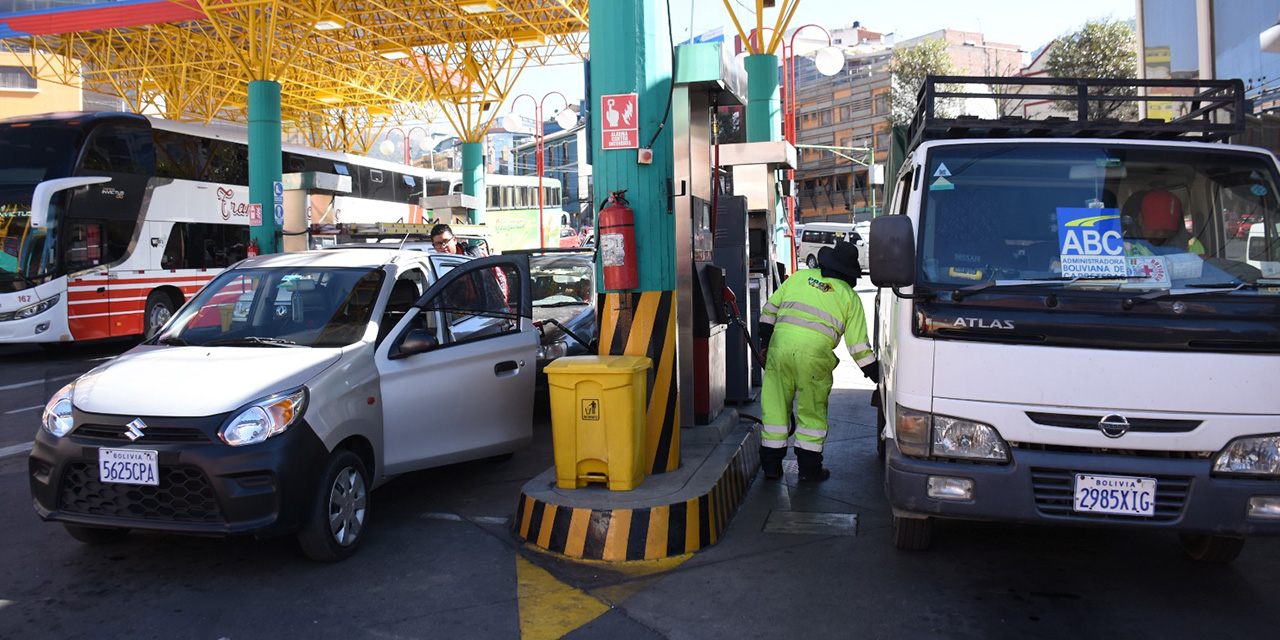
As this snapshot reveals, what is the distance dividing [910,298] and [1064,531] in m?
2.13

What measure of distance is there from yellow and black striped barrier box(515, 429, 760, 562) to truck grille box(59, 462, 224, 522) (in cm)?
167

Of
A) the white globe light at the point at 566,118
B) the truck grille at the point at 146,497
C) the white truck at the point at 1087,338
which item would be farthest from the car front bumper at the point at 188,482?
the white globe light at the point at 566,118

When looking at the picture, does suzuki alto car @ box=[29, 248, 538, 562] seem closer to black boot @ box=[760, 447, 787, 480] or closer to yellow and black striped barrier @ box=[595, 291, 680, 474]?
yellow and black striped barrier @ box=[595, 291, 680, 474]

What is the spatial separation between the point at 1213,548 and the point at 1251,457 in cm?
104

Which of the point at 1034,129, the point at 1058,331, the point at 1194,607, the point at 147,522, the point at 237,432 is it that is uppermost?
the point at 1034,129

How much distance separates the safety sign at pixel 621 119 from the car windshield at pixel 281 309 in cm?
175

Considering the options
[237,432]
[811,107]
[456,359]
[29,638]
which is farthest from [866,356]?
[811,107]

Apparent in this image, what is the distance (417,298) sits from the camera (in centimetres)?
644

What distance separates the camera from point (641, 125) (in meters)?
6.35

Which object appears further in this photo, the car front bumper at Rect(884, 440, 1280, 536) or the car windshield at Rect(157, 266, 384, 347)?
the car windshield at Rect(157, 266, 384, 347)

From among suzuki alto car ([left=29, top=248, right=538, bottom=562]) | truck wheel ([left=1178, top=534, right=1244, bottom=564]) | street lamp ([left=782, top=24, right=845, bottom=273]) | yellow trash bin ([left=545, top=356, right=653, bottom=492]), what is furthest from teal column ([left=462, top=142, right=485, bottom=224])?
truck wheel ([left=1178, top=534, right=1244, bottom=564])

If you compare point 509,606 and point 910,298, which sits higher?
point 910,298

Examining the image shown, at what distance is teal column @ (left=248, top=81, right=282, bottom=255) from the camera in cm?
1822

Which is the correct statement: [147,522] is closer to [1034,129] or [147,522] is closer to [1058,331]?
[1058,331]
